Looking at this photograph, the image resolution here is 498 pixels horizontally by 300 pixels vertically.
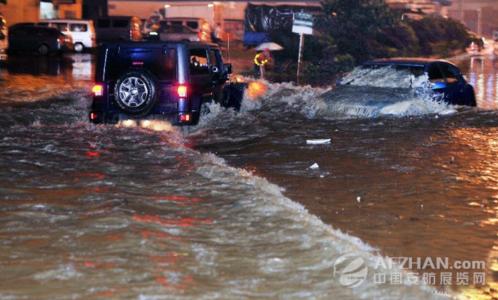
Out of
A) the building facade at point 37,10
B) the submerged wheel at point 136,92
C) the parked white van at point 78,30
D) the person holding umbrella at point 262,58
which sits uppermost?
the building facade at point 37,10

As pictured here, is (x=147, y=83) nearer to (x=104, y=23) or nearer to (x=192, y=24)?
A: (x=192, y=24)

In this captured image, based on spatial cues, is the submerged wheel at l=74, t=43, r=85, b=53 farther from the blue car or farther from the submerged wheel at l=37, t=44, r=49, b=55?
the blue car

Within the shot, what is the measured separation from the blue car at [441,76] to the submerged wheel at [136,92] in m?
5.81

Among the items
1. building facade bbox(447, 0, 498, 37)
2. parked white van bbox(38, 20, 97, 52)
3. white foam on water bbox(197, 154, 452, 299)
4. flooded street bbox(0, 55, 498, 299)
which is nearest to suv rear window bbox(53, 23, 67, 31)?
parked white van bbox(38, 20, 97, 52)

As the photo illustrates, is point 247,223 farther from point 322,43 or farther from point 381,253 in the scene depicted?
point 322,43

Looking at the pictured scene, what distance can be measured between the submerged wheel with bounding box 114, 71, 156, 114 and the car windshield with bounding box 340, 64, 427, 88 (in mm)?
5397

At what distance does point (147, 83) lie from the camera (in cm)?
1204

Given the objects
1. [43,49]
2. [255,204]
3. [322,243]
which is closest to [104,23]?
[43,49]

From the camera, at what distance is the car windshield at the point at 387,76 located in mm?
15164

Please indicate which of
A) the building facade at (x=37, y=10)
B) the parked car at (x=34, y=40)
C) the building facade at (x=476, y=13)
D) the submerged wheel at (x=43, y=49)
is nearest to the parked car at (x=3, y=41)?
the parked car at (x=34, y=40)

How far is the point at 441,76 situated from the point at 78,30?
26.8 m

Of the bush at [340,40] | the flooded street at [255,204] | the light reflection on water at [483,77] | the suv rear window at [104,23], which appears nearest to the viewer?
the flooded street at [255,204]

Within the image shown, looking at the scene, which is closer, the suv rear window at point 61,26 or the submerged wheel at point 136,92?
the submerged wheel at point 136,92

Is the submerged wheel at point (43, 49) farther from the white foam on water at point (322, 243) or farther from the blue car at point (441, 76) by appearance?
the white foam on water at point (322, 243)
